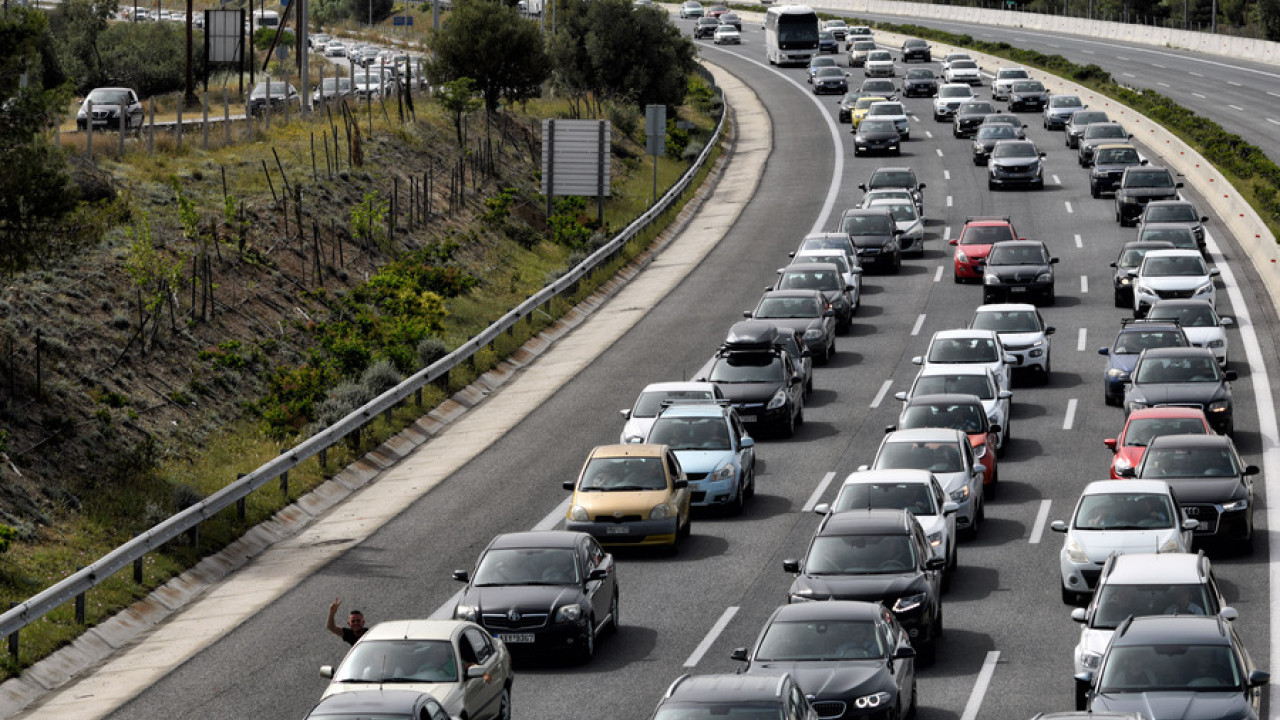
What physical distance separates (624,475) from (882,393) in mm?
11557

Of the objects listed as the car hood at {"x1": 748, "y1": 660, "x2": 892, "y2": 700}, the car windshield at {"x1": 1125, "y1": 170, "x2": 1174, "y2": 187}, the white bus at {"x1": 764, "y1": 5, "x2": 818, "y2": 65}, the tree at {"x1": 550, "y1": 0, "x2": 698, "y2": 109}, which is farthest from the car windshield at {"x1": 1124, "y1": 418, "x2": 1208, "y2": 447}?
the white bus at {"x1": 764, "y1": 5, "x2": 818, "y2": 65}

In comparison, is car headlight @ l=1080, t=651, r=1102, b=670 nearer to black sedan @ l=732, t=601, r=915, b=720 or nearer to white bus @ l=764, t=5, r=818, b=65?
black sedan @ l=732, t=601, r=915, b=720

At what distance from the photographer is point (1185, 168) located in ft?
212

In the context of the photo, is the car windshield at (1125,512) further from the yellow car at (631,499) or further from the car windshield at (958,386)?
the car windshield at (958,386)

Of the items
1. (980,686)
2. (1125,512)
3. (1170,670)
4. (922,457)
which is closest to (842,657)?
(980,686)

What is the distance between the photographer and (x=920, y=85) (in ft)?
294

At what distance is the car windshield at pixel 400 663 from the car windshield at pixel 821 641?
123 inches

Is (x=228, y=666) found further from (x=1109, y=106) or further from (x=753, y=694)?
(x=1109, y=106)

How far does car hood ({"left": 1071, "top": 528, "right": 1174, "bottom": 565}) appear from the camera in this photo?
24031mm

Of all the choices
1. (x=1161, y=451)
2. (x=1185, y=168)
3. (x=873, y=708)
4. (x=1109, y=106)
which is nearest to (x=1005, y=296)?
(x=1161, y=451)

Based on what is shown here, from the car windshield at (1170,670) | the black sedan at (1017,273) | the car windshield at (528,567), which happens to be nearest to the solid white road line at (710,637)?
the car windshield at (528,567)

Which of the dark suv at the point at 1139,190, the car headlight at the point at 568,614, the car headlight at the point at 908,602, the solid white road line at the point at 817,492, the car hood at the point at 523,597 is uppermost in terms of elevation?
the dark suv at the point at 1139,190

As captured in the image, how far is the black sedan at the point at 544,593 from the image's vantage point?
21.6 metres

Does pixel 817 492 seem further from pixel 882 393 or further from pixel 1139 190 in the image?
pixel 1139 190
